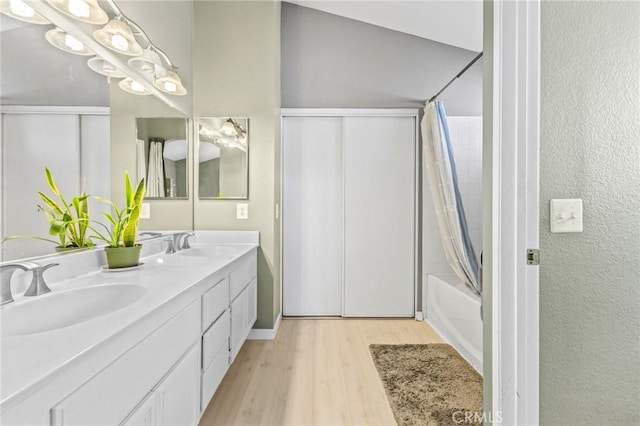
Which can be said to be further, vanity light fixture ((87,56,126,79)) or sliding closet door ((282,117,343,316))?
sliding closet door ((282,117,343,316))

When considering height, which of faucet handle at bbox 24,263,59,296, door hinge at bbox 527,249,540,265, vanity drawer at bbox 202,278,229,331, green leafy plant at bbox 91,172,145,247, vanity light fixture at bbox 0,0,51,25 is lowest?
vanity drawer at bbox 202,278,229,331

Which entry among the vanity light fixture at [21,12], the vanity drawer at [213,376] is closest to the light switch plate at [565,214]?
the vanity drawer at [213,376]

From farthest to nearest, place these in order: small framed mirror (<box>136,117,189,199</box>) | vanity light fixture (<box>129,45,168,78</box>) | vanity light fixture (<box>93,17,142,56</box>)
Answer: small framed mirror (<box>136,117,189,199</box>)
vanity light fixture (<box>129,45,168,78</box>)
vanity light fixture (<box>93,17,142,56</box>)

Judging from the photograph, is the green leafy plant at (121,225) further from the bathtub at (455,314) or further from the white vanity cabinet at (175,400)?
the bathtub at (455,314)

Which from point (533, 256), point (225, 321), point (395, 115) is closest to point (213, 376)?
point (225, 321)

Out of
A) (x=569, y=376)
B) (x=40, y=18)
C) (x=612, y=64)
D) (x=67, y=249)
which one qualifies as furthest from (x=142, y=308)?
(x=612, y=64)

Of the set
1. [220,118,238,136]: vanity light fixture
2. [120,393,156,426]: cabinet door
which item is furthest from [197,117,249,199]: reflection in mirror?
[120,393,156,426]: cabinet door

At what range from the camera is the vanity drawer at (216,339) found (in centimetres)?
146

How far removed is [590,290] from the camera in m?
1.06

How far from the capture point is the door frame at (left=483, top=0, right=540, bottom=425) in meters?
1.04

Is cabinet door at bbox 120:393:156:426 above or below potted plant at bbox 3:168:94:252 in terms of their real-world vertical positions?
below

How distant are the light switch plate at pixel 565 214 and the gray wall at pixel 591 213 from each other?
2 centimetres

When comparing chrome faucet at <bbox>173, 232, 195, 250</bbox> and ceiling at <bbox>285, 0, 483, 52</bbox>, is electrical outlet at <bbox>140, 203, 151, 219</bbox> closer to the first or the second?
chrome faucet at <bbox>173, 232, 195, 250</bbox>

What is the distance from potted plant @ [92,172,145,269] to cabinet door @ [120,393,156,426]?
2.42ft
